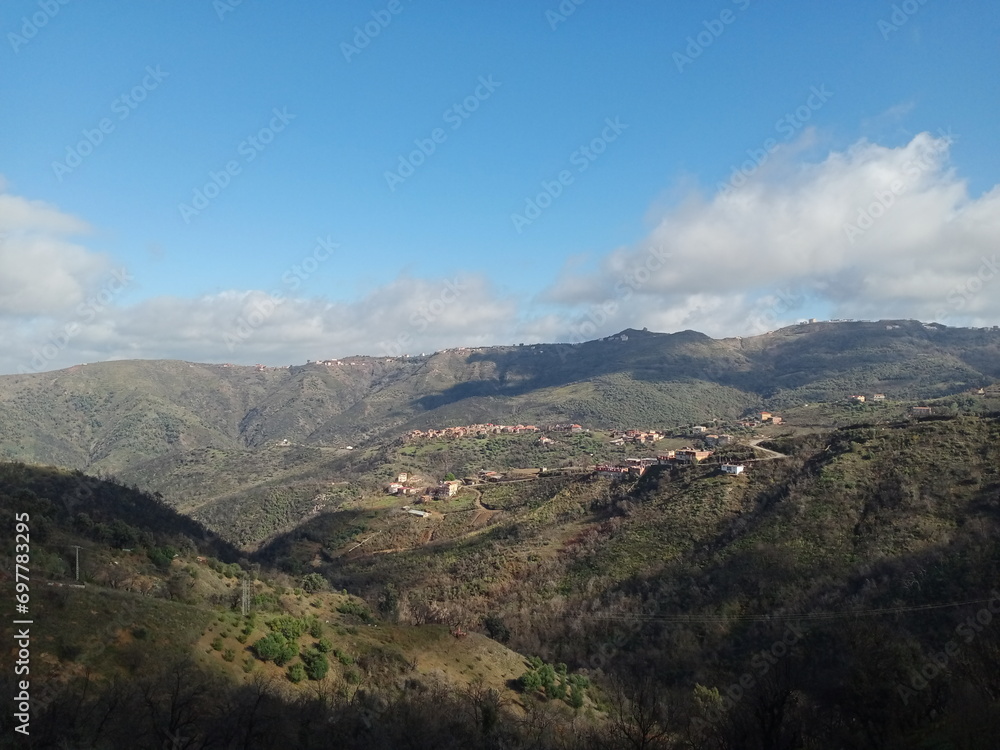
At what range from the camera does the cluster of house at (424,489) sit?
108188 mm

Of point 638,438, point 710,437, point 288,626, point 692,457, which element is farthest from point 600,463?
point 288,626

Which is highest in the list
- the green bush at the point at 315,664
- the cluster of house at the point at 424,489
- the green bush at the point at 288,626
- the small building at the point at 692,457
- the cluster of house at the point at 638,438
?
the small building at the point at 692,457

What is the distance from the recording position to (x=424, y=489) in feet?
382

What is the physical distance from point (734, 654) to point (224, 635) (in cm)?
2998

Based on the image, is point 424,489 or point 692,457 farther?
point 424,489

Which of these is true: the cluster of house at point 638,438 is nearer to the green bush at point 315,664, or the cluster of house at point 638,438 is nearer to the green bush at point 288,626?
the green bush at point 288,626

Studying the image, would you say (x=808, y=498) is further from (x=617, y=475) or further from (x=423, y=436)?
(x=423, y=436)

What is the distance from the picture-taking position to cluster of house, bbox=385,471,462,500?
108 m

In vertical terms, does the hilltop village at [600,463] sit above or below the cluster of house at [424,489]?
above

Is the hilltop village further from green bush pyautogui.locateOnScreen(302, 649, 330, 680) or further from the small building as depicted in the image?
green bush pyautogui.locateOnScreen(302, 649, 330, 680)

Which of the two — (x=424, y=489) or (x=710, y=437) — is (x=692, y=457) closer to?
(x=710, y=437)

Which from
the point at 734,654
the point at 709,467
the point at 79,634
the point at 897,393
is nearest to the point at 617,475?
the point at 709,467

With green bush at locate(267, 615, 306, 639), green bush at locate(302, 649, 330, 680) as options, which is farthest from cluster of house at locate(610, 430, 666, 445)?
green bush at locate(302, 649, 330, 680)

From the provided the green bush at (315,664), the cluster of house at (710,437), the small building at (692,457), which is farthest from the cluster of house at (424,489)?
the green bush at (315,664)
